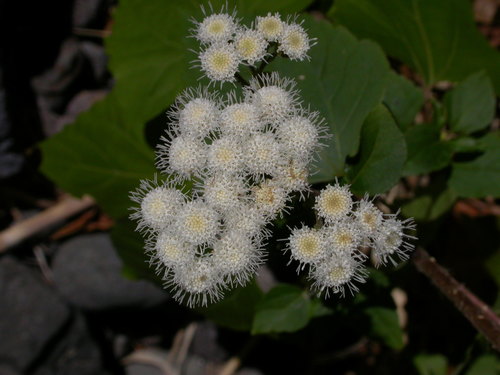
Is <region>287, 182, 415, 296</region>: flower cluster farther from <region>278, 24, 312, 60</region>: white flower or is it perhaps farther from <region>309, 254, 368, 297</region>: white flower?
<region>278, 24, 312, 60</region>: white flower

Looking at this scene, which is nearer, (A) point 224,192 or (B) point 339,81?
(A) point 224,192

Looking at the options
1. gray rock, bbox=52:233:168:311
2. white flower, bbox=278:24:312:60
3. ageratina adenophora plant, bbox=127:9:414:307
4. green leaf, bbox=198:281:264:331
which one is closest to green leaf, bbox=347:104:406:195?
ageratina adenophora plant, bbox=127:9:414:307

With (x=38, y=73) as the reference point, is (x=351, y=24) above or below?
above

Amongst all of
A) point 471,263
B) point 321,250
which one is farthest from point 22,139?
point 471,263

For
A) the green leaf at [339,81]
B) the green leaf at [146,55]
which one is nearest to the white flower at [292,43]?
the green leaf at [339,81]

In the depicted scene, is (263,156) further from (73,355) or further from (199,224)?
(73,355)

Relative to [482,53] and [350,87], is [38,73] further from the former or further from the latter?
[482,53]

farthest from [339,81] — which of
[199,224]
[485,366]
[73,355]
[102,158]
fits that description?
[73,355]
